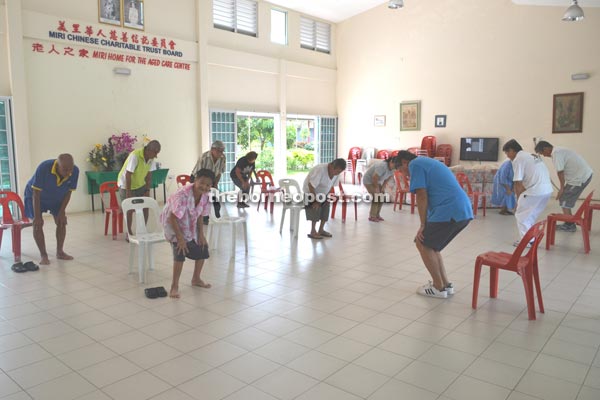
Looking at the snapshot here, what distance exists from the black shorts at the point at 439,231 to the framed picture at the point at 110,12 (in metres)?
7.78

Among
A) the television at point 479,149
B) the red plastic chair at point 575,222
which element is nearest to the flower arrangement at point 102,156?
the red plastic chair at point 575,222

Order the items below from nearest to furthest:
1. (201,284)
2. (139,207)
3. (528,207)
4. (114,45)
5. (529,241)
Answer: (529,241) → (201,284) → (139,207) → (528,207) → (114,45)

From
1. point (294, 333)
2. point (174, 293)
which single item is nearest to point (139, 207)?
point (174, 293)

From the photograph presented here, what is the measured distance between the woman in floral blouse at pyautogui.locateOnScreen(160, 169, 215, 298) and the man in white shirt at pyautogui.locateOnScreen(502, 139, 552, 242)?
3.63 meters

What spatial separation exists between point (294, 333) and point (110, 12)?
803cm

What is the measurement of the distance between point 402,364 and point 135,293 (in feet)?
8.25

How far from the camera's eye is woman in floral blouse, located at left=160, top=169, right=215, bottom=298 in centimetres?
380

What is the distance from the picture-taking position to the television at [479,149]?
11453 mm

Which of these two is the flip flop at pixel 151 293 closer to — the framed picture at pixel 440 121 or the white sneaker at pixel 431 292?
the white sneaker at pixel 431 292

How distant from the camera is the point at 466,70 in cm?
1174

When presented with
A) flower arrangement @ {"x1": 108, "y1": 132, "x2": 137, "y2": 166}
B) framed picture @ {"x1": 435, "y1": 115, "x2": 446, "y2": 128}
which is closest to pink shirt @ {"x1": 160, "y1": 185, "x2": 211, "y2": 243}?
flower arrangement @ {"x1": 108, "y1": 132, "x2": 137, "y2": 166}

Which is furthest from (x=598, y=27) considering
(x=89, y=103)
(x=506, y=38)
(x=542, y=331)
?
(x=89, y=103)

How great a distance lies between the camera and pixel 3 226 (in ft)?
16.8

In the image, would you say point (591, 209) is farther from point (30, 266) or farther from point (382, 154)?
point (30, 266)
